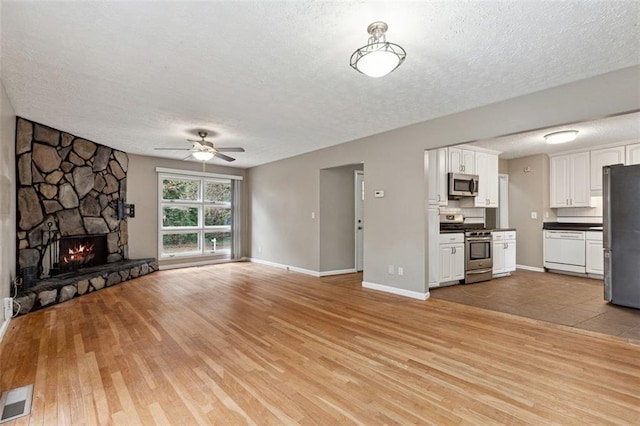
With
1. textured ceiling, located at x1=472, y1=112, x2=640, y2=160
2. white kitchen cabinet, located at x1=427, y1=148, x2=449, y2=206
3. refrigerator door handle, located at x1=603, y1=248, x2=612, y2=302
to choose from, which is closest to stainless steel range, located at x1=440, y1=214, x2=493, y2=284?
white kitchen cabinet, located at x1=427, y1=148, x2=449, y2=206

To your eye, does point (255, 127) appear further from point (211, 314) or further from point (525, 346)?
point (525, 346)

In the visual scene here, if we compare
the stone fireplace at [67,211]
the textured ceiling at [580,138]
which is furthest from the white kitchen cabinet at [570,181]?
the stone fireplace at [67,211]

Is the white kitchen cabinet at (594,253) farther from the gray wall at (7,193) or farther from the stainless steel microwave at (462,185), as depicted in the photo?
the gray wall at (7,193)

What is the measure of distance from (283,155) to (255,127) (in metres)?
2.07

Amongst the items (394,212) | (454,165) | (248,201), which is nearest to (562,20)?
(394,212)

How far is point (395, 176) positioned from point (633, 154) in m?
4.52

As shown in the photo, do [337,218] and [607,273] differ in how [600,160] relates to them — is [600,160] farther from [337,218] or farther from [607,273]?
[337,218]

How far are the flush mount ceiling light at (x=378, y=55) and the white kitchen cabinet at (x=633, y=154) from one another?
19.5 ft

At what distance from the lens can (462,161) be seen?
18.3 feet

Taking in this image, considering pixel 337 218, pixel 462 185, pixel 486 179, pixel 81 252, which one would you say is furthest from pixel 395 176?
pixel 81 252

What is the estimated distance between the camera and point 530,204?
677 centimetres

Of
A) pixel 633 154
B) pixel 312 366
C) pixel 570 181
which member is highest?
pixel 633 154

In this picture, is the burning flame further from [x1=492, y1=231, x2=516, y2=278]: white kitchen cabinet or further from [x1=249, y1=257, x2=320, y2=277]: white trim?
[x1=492, y1=231, x2=516, y2=278]: white kitchen cabinet

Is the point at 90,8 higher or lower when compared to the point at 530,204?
higher
